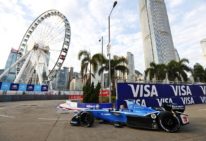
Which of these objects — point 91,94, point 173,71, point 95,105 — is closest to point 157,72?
point 173,71

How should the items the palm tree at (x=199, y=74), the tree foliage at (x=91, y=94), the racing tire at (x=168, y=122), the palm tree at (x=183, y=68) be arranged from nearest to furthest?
the racing tire at (x=168, y=122) < the tree foliage at (x=91, y=94) < the palm tree at (x=183, y=68) < the palm tree at (x=199, y=74)

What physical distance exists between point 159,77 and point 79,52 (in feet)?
76.0

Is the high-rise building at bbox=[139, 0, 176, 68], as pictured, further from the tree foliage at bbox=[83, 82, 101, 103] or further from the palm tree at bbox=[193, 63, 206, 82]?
the tree foliage at bbox=[83, 82, 101, 103]

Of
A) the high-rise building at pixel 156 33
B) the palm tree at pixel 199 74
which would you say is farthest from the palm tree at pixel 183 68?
the high-rise building at pixel 156 33

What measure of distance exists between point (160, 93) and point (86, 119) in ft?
30.1

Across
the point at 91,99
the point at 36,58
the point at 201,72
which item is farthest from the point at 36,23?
the point at 201,72

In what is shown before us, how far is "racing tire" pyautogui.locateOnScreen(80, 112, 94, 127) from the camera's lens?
678 centimetres

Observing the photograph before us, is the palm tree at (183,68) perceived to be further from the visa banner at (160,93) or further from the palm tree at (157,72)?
the visa banner at (160,93)

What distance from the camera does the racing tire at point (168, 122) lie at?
18.7 ft

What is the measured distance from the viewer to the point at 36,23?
37.4 metres

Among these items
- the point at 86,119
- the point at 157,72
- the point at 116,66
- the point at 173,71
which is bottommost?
the point at 86,119

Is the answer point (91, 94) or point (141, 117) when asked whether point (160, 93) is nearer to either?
point (91, 94)

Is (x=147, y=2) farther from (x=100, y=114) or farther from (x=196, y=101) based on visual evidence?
(x=100, y=114)

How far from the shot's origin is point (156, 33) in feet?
359
